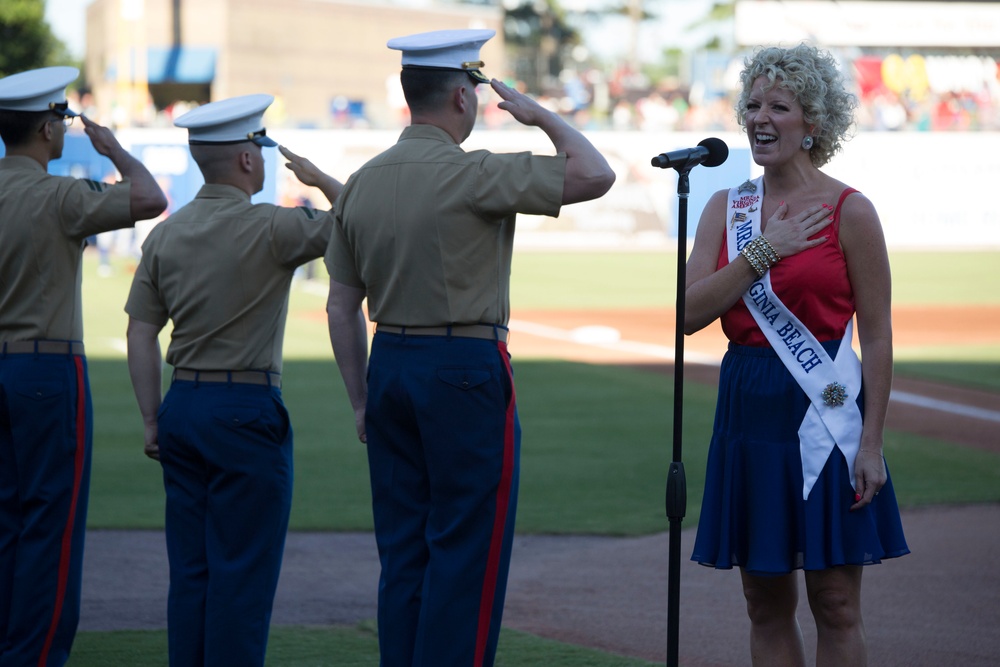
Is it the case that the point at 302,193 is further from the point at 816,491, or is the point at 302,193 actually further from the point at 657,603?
the point at 816,491

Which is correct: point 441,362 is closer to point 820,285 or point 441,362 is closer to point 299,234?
point 299,234

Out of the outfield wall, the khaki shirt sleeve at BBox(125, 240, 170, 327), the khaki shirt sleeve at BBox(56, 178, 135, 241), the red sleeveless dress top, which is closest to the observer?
the red sleeveless dress top

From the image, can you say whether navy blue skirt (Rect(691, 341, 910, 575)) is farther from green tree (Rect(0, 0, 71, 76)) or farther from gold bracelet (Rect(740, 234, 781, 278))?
green tree (Rect(0, 0, 71, 76))

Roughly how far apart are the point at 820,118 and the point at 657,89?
4285 centimetres

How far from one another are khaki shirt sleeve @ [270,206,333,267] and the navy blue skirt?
1370 millimetres


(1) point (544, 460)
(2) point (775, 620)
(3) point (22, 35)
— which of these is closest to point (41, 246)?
(2) point (775, 620)

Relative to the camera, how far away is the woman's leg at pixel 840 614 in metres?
3.58

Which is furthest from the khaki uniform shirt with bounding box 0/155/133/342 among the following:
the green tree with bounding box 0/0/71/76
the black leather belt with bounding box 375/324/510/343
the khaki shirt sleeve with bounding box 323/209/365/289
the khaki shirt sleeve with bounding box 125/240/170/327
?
the green tree with bounding box 0/0/71/76

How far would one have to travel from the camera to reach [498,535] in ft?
11.7

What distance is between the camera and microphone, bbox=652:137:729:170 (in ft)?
11.7

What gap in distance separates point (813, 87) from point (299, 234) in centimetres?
168

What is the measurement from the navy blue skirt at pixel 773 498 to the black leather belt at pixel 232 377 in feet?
4.89

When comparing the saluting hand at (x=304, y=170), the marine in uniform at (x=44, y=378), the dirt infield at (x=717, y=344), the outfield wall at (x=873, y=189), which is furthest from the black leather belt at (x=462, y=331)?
the outfield wall at (x=873, y=189)

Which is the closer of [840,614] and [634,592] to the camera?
[840,614]
